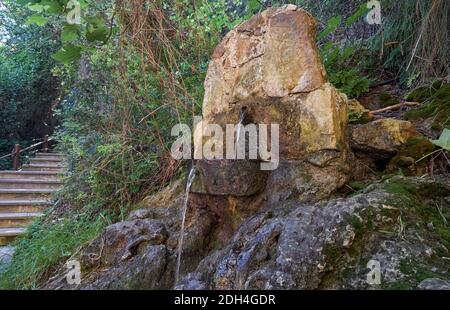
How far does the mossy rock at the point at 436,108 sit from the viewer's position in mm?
2568

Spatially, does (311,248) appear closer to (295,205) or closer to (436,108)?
(295,205)

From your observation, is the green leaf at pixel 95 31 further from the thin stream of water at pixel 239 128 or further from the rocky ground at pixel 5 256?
the rocky ground at pixel 5 256

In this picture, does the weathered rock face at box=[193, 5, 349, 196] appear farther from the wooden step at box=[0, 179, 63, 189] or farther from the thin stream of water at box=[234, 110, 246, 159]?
the wooden step at box=[0, 179, 63, 189]

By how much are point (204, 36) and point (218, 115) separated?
137 centimetres

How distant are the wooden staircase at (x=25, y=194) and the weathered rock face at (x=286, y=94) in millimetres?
3216

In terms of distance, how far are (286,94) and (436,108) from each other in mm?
1347

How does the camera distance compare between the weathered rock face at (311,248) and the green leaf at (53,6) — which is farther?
the green leaf at (53,6)

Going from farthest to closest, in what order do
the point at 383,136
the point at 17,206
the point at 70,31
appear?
1. the point at 17,206
2. the point at 383,136
3. the point at 70,31

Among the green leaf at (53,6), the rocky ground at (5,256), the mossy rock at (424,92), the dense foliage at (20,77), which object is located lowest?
the rocky ground at (5,256)

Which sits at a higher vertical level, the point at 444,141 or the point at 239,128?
the point at 239,128

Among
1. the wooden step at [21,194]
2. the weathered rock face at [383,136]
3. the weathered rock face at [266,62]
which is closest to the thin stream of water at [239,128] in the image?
the weathered rock face at [266,62]

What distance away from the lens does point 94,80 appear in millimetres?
4211

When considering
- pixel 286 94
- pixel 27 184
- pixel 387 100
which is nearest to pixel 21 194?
pixel 27 184

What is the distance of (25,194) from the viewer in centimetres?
598
